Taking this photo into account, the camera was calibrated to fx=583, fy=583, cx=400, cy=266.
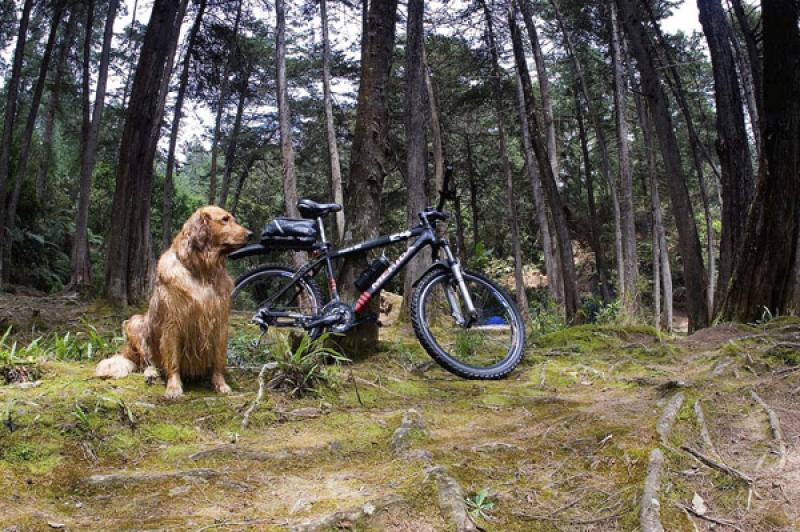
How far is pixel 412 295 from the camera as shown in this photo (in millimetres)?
5055

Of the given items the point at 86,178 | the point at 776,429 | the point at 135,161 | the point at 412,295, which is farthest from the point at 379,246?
the point at 86,178

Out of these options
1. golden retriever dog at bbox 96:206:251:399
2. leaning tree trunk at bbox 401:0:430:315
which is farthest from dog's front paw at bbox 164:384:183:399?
leaning tree trunk at bbox 401:0:430:315

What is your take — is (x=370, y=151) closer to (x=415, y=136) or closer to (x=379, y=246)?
(x=379, y=246)

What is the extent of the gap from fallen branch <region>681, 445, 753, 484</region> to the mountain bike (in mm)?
2206

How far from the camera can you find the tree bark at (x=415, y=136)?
1220 cm

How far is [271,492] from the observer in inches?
92.5

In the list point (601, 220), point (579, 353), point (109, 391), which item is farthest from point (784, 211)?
point (601, 220)

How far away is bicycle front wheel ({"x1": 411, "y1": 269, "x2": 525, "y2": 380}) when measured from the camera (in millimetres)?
4758

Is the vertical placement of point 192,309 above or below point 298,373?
above

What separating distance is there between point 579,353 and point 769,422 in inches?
103

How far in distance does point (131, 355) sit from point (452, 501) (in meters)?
2.95

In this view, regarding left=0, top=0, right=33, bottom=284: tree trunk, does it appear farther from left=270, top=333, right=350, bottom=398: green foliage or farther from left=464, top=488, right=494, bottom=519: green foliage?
left=464, top=488, right=494, bottom=519: green foliage

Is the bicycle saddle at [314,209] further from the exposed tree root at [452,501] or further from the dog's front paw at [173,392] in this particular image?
the exposed tree root at [452,501]

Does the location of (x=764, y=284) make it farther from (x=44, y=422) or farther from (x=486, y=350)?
(x=44, y=422)
